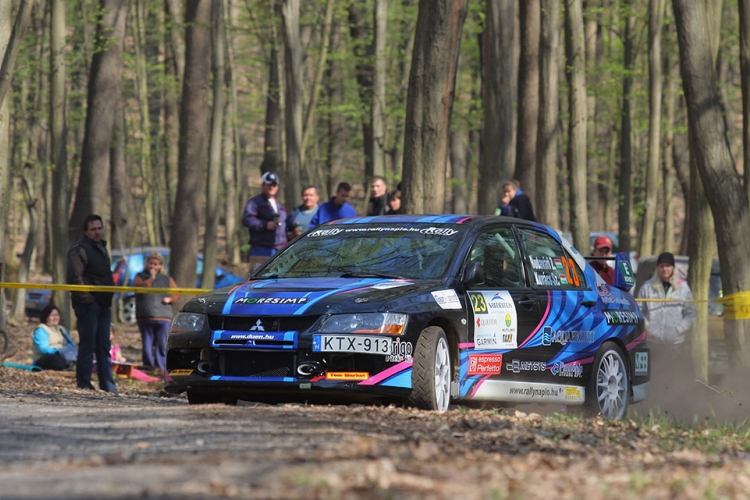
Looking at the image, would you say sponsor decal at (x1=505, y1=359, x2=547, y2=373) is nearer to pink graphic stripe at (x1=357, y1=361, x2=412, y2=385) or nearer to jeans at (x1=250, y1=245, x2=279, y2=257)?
pink graphic stripe at (x1=357, y1=361, x2=412, y2=385)

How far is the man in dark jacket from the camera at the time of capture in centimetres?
1348

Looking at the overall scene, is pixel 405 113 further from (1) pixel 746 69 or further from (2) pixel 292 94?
(1) pixel 746 69

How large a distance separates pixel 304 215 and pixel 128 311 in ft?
38.9

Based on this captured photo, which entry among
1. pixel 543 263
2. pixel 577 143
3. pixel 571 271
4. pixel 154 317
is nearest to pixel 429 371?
pixel 543 263

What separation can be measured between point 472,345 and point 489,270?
0.82m

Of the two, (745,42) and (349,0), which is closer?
(745,42)

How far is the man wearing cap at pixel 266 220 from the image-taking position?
16328 mm

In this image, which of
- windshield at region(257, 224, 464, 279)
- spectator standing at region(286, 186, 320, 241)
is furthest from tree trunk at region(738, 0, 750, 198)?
windshield at region(257, 224, 464, 279)

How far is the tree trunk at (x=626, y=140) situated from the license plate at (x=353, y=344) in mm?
19737

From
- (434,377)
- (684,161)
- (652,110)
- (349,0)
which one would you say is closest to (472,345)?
(434,377)

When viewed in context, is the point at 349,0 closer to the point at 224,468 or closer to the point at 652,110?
the point at 652,110

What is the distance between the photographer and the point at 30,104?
32.6m

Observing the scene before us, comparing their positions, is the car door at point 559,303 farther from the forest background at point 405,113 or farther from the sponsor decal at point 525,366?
the forest background at point 405,113

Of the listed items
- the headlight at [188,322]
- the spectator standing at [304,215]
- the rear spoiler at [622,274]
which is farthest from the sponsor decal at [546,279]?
the spectator standing at [304,215]
